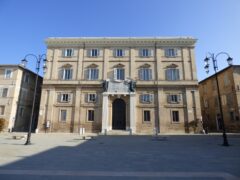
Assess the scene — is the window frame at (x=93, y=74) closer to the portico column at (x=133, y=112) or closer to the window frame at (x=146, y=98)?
the portico column at (x=133, y=112)

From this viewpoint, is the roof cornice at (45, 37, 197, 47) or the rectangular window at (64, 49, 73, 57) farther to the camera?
the rectangular window at (64, 49, 73, 57)

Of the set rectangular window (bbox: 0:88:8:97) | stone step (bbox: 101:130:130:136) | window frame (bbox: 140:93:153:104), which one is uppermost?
rectangular window (bbox: 0:88:8:97)

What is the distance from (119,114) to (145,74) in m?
7.51

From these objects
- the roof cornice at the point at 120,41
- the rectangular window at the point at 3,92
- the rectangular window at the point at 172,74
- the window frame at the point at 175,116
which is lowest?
the window frame at the point at 175,116

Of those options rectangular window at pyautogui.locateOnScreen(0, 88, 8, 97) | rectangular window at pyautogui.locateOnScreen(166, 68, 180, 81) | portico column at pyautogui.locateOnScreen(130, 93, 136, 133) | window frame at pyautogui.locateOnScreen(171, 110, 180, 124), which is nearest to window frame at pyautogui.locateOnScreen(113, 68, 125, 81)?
portico column at pyautogui.locateOnScreen(130, 93, 136, 133)

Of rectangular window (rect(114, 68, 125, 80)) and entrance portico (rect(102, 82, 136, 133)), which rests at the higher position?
rectangular window (rect(114, 68, 125, 80))

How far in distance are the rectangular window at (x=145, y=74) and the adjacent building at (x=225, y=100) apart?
1297 centimetres

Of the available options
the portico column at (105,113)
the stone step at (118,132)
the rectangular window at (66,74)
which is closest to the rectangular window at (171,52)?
the portico column at (105,113)

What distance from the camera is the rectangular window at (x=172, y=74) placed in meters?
27.6

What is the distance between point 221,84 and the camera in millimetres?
30984

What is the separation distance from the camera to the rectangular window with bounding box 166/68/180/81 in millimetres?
27608

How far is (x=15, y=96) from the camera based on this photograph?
28.0 meters

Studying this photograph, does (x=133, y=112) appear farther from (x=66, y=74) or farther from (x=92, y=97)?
(x=66, y=74)

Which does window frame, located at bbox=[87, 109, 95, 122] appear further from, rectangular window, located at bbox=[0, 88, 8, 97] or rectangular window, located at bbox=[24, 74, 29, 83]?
rectangular window, located at bbox=[0, 88, 8, 97]
